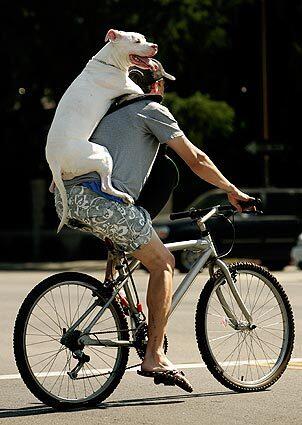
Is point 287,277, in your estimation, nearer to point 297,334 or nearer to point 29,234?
point 297,334

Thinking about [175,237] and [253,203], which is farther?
[175,237]

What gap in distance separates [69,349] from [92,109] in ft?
4.31

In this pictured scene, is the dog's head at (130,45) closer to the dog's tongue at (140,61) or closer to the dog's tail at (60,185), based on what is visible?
the dog's tongue at (140,61)

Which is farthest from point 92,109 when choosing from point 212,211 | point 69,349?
point 69,349

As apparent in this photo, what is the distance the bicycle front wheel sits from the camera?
306 inches

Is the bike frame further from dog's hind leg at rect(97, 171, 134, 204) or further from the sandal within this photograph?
dog's hind leg at rect(97, 171, 134, 204)

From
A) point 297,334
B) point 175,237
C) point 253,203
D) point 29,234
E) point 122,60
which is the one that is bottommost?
point 29,234

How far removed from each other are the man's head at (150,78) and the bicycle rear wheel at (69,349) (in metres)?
1.14

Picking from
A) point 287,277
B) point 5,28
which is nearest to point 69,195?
point 287,277

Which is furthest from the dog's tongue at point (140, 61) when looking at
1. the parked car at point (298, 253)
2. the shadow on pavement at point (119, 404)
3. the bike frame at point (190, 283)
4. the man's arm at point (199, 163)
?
the parked car at point (298, 253)

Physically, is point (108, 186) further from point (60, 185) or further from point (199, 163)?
point (199, 163)

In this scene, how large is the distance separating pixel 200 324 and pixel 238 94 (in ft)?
94.7

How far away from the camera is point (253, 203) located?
7637 millimetres

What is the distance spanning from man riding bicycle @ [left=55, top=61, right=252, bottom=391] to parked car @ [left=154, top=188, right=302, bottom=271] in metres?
17.7
